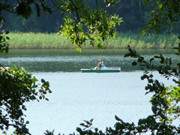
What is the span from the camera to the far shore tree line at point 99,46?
3.41 m

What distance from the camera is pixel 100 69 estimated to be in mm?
37500

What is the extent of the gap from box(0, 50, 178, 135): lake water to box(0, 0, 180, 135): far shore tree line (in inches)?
481

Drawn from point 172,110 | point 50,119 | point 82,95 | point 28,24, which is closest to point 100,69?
point 82,95

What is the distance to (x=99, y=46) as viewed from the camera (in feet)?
18.2

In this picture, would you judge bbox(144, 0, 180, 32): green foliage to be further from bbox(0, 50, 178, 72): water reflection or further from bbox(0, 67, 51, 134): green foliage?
bbox(0, 50, 178, 72): water reflection

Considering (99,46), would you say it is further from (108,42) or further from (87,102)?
(108,42)

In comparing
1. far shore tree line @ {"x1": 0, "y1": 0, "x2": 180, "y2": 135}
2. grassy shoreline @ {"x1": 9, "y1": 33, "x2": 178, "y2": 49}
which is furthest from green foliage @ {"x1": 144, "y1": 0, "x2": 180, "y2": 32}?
grassy shoreline @ {"x1": 9, "y1": 33, "x2": 178, "y2": 49}

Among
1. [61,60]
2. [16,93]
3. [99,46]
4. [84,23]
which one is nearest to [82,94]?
[61,60]

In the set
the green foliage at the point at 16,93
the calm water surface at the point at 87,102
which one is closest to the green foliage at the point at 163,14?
the green foliage at the point at 16,93

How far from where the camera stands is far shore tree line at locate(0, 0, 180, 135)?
11.2ft

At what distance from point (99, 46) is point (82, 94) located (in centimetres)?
2275

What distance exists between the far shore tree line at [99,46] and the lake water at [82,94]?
481 inches

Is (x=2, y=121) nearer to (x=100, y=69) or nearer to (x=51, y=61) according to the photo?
(x=100, y=69)

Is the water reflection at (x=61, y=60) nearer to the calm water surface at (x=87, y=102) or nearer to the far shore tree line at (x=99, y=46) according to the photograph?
the calm water surface at (x=87, y=102)
